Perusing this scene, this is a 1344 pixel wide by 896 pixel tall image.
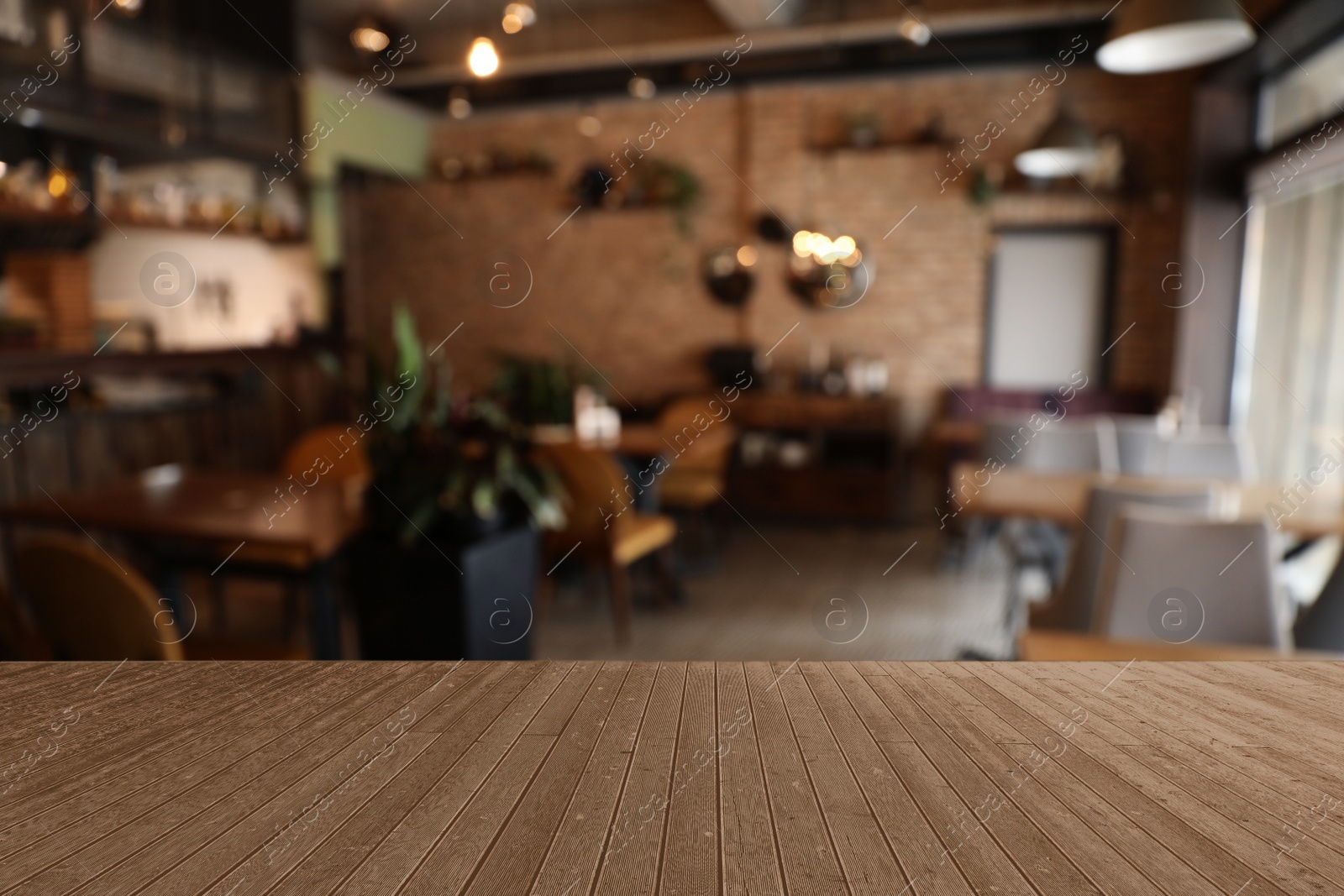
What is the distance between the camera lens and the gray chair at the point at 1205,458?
3842 mm

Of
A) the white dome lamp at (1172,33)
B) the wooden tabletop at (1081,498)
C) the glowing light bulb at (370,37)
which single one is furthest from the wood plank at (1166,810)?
the glowing light bulb at (370,37)

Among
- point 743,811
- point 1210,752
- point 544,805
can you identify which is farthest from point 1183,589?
point 544,805

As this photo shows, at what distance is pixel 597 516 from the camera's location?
12.5 ft

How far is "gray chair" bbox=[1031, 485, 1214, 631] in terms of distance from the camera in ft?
8.29

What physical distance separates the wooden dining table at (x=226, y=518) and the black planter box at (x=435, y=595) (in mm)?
130

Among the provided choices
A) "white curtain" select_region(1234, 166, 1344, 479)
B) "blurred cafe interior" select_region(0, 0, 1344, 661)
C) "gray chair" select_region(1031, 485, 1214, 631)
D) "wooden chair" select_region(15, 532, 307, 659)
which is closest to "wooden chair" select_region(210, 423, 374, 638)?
"blurred cafe interior" select_region(0, 0, 1344, 661)

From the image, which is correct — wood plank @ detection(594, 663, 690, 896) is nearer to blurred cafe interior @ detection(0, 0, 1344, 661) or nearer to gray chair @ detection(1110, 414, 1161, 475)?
blurred cafe interior @ detection(0, 0, 1344, 661)

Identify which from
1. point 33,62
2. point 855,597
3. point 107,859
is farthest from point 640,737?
point 33,62

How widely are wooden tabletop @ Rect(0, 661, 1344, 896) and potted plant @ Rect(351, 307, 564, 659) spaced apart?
1722 mm

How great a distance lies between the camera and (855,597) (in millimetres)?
4586

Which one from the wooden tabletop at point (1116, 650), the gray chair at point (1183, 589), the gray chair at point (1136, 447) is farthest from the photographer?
the gray chair at point (1136, 447)

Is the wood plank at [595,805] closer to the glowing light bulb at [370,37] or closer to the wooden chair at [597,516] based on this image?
the wooden chair at [597,516]

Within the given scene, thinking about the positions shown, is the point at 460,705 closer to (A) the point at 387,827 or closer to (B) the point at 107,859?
(A) the point at 387,827

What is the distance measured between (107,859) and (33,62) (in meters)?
5.17
